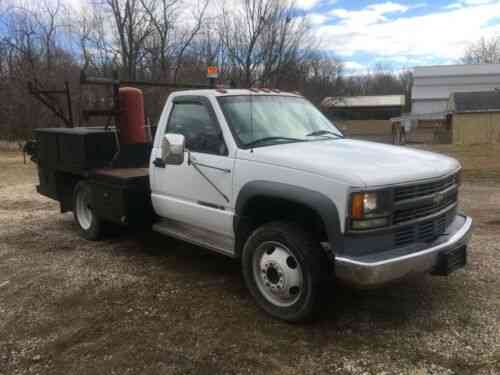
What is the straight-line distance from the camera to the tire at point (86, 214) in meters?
6.39

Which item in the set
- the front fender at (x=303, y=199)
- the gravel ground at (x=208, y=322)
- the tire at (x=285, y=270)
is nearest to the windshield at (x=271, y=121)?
the front fender at (x=303, y=199)

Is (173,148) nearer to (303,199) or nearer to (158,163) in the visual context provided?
(158,163)

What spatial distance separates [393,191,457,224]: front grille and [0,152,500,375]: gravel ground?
0.91m

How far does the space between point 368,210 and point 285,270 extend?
913 mm

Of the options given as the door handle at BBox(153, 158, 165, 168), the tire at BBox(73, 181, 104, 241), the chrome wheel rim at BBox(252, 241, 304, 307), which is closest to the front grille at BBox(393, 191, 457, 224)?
the chrome wheel rim at BBox(252, 241, 304, 307)

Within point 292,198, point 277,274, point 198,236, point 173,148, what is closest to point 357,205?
point 292,198

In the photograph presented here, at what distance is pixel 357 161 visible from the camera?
3.75 meters

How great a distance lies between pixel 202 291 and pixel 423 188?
93.7 inches

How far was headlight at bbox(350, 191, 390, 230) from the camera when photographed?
3.37 meters

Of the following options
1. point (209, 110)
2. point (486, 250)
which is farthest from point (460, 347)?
point (209, 110)

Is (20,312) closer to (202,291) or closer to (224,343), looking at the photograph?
(202,291)

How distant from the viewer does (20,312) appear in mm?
4344

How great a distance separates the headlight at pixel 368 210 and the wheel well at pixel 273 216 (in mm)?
342

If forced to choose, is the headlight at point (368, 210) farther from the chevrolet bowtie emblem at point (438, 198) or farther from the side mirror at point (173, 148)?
the side mirror at point (173, 148)
